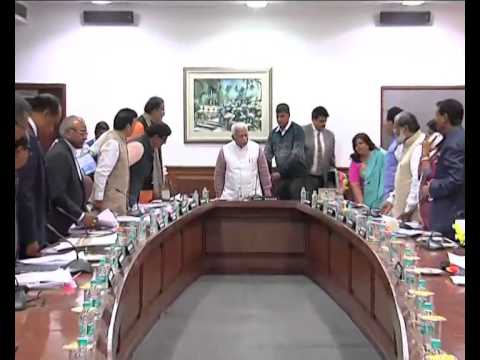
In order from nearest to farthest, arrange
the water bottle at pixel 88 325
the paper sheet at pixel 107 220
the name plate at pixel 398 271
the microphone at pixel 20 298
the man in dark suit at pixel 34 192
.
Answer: the water bottle at pixel 88 325 → the microphone at pixel 20 298 → the name plate at pixel 398 271 → the man in dark suit at pixel 34 192 → the paper sheet at pixel 107 220

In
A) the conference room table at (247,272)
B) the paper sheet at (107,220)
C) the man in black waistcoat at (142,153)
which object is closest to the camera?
the conference room table at (247,272)

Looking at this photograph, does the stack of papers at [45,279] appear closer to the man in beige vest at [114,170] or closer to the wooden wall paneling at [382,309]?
the wooden wall paneling at [382,309]

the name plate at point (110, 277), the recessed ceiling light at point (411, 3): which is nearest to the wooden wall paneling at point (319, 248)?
the name plate at point (110, 277)

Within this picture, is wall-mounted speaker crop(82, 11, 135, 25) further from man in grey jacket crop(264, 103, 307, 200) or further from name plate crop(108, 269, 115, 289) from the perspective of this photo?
name plate crop(108, 269, 115, 289)

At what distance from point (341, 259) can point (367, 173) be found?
7.72 feet

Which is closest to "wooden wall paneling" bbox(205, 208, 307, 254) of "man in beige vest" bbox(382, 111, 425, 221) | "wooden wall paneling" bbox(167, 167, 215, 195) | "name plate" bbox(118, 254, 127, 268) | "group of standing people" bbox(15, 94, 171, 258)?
"group of standing people" bbox(15, 94, 171, 258)

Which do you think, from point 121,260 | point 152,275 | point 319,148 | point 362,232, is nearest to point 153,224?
point 152,275

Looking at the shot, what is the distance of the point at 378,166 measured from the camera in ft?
20.8

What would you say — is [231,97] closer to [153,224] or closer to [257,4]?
[257,4]

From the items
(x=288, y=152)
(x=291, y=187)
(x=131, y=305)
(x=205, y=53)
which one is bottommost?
(x=131, y=305)

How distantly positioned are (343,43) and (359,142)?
1687 millimetres

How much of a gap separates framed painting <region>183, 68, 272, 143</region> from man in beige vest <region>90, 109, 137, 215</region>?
3.29 m

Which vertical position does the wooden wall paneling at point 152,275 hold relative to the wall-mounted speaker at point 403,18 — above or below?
below

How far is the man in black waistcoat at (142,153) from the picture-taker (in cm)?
502
